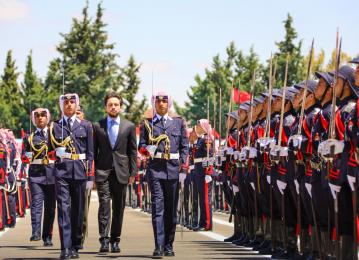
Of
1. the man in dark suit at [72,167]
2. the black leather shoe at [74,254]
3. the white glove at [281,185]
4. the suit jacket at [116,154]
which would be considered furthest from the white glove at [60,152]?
the white glove at [281,185]

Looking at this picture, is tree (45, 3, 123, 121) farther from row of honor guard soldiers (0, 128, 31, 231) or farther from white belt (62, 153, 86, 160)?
white belt (62, 153, 86, 160)

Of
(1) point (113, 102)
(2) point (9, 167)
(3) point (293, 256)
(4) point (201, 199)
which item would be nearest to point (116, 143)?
(1) point (113, 102)

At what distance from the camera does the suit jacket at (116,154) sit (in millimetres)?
16234

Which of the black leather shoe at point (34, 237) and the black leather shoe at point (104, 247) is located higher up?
the black leather shoe at point (104, 247)

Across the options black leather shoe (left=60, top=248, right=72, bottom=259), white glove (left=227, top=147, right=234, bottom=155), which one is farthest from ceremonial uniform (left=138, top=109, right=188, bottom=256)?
white glove (left=227, top=147, right=234, bottom=155)

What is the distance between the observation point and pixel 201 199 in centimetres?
2308

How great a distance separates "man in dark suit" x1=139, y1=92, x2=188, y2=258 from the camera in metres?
15.7

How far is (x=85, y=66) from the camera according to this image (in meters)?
91.8

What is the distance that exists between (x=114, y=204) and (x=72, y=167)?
1125mm

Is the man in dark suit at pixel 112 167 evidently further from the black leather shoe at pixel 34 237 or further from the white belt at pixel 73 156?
the black leather shoe at pixel 34 237

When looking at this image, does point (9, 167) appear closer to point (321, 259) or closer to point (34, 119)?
point (34, 119)

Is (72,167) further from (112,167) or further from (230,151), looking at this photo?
(230,151)

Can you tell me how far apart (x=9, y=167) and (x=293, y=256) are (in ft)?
36.2

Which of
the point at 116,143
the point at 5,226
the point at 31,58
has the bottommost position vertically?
the point at 5,226
